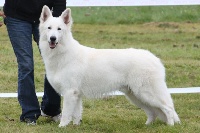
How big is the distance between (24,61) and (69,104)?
816 millimetres

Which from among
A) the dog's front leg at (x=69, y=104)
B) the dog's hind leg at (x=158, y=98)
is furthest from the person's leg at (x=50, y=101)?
the dog's hind leg at (x=158, y=98)

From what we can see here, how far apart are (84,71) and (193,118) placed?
1.82 m

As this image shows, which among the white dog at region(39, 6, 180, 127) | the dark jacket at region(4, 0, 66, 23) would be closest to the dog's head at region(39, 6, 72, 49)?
the white dog at region(39, 6, 180, 127)

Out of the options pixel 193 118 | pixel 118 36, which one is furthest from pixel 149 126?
pixel 118 36

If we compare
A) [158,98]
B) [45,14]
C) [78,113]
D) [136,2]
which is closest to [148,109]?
[158,98]

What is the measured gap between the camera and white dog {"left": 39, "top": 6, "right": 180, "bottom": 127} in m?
7.00

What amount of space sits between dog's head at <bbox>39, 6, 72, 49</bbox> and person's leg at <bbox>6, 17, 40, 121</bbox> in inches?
11.8

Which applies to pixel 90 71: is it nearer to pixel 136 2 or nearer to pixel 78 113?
pixel 78 113

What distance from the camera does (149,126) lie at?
23.7 ft

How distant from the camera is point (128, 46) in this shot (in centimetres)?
1476

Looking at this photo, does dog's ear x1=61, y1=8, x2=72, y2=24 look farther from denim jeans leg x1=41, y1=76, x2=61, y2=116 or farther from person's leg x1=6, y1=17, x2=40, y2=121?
denim jeans leg x1=41, y1=76, x2=61, y2=116

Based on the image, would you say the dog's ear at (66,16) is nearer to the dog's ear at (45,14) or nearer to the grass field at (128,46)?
the dog's ear at (45,14)

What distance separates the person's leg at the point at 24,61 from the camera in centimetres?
718

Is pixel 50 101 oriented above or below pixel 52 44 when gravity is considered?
below
